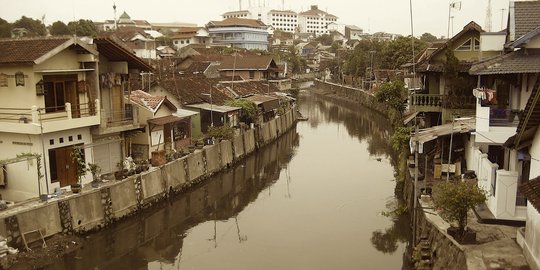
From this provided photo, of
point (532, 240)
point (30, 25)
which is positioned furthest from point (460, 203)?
point (30, 25)

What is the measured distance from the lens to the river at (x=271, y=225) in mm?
18797

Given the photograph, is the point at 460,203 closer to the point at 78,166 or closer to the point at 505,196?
the point at 505,196

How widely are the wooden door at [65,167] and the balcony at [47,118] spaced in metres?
1.12

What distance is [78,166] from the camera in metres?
20.8

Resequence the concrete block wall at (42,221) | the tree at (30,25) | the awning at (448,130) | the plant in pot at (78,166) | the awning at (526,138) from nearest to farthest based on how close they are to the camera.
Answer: the awning at (526,138) < the concrete block wall at (42,221) < the plant in pot at (78,166) < the awning at (448,130) < the tree at (30,25)

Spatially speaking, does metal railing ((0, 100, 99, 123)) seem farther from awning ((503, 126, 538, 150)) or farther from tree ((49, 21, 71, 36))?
tree ((49, 21, 71, 36))

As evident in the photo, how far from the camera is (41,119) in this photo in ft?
64.9

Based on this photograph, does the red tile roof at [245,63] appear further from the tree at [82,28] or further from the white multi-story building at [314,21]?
the white multi-story building at [314,21]

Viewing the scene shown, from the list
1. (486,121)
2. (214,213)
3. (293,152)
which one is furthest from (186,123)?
(486,121)

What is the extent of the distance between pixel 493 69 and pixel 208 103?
2371 centimetres

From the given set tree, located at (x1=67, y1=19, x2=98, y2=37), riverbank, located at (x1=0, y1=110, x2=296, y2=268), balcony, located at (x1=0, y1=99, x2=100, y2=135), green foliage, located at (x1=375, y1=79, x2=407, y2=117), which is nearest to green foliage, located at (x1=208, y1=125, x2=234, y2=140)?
riverbank, located at (x1=0, y1=110, x2=296, y2=268)

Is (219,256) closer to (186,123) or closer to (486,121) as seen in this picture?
(486,121)

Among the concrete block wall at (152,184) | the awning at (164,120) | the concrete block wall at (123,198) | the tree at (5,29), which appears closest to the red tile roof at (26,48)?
the concrete block wall at (123,198)

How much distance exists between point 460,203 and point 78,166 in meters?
15.1
